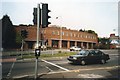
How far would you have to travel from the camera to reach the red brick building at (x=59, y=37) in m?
69.4

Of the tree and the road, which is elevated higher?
the tree

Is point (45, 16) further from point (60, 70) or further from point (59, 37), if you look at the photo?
point (59, 37)

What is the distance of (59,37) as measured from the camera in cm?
7438

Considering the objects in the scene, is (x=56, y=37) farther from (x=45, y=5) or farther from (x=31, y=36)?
(x=45, y=5)

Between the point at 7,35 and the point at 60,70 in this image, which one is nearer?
the point at 60,70

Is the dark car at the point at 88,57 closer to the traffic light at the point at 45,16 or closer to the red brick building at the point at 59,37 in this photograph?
the traffic light at the point at 45,16

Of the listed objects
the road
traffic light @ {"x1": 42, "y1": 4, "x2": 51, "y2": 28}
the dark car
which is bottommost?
the road

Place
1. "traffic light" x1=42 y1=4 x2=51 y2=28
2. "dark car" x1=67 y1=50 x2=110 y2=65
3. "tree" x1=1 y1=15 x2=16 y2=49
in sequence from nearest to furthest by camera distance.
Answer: "traffic light" x1=42 y1=4 x2=51 y2=28, "dark car" x1=67 y1=50 x2=110 y2=65, "tree" x1=1 y1=15 x2=16 y2=49

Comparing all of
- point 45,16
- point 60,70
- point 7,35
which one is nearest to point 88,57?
point 60,70

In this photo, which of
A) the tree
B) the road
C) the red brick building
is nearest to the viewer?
the road

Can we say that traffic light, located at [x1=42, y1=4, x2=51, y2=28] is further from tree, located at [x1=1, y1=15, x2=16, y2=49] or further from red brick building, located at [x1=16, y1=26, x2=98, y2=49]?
red brick building, located at [x1=16, y1=26, x2=98, y2=49]

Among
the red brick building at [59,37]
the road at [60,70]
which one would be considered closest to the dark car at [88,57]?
the road at [60,70]

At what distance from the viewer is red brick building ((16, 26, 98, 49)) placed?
2734 inches

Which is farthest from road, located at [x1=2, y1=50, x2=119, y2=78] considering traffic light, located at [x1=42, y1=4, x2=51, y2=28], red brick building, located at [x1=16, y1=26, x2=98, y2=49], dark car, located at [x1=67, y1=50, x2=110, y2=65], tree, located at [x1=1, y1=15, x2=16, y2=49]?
red brick building, located at [x1=16, y1=26, x2=98, y2=49]
